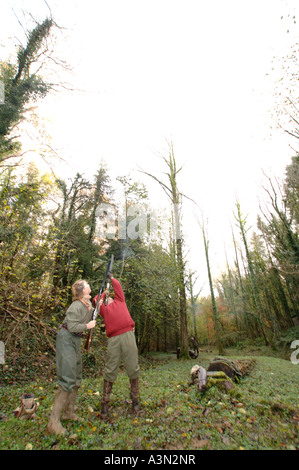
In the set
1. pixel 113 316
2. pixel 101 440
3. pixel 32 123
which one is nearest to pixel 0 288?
pixel 113 316

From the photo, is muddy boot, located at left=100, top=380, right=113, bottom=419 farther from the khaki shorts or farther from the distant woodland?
the distant woodland

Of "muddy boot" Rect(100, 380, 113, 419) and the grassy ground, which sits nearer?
the grassy ground

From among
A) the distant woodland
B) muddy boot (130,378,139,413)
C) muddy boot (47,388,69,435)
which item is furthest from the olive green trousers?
the distant woodland

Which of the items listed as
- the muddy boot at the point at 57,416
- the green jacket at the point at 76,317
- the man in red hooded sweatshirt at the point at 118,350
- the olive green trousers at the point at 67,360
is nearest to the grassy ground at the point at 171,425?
the muddy boot at the point at 57,416

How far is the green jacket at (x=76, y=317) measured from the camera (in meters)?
3.03

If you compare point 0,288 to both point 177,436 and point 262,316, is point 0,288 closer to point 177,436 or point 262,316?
point 177,436

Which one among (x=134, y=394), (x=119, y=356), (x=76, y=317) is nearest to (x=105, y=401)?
(x=134, y=394)

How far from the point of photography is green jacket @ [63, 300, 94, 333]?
303cm

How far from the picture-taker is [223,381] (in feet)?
15.0

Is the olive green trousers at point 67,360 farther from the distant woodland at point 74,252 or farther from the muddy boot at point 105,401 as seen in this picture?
the distant woodland at point 74,252

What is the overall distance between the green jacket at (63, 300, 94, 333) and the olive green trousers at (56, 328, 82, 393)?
0.16 m

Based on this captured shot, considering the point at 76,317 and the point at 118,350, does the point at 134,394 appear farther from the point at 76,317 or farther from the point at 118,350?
the point at 76,317
